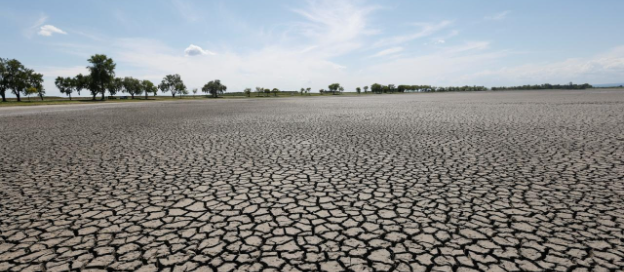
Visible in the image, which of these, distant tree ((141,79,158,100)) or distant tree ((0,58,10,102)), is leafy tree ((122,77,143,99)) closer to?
distant tree ((141,79,158,100))

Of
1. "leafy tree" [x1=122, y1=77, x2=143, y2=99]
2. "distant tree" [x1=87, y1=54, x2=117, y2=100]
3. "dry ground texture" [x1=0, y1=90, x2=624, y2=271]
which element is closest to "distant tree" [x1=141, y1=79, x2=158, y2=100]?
"leafy tree" [x1=122, y1=77, x2=143, y2=99]

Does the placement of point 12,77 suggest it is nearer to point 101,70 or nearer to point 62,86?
point 101,70

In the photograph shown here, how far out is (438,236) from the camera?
3.57 meters

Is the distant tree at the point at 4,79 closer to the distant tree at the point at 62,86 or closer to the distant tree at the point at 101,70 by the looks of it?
the distant tree at the point at 101,70

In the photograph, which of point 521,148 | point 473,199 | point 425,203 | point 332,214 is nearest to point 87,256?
point 332,214

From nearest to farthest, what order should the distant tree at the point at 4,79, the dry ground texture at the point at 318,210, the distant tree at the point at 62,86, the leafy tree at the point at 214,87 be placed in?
the dry ground texture at the point at 318,210
the distant tree at the point at 4,79
the distant tree at the point at 62,86
the leafy tree at the point at 214,87

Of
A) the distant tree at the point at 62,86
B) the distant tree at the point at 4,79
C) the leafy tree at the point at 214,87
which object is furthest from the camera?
the leafy tree at the point at 214,87

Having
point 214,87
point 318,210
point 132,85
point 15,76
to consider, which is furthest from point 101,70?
point 318,210

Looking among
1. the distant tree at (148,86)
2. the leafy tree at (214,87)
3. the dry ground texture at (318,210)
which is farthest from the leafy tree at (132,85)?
the dry ground texture at (318,210)

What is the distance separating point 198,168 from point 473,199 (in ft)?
18.2

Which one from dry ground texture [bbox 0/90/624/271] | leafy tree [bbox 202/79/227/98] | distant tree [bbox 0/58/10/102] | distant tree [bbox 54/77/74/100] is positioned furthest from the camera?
leafy tree [bbox 202/79/227/98]

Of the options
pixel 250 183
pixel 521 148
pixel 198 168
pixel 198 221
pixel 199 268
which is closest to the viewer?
pixel 199 268

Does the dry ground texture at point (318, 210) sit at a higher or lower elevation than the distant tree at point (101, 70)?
lower

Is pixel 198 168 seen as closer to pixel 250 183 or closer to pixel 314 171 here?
pixel 250 183
